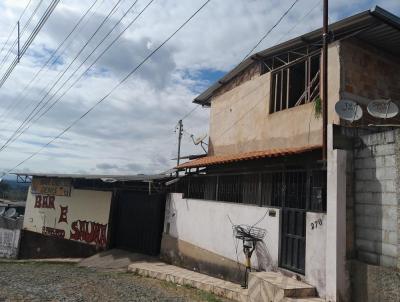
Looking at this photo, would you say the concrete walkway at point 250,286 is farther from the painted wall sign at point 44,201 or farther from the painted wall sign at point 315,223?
the painted wall sign at point 44,201

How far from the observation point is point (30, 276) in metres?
13.2

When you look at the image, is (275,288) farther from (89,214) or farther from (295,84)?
(89,214)

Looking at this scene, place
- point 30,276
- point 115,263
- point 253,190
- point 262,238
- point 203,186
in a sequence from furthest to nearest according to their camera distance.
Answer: point 115,263
point 203,186
point 30,276
point 253,190
point 262,238

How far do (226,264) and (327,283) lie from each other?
436cm

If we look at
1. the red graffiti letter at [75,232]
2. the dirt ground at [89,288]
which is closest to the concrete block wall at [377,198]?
the dirt ground at [89,288]

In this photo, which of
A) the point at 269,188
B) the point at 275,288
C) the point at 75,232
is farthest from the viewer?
the point at 75,232

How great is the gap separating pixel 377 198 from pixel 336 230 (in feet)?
3.36

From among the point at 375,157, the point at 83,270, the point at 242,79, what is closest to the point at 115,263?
the point at 83,270

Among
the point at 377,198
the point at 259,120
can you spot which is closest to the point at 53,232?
the point at 259,120

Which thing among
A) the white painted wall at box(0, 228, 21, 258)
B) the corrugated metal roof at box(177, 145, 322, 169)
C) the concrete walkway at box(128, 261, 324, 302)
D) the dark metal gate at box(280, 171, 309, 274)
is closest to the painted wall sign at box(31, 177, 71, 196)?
the white painted wall at box(0, 228, 21, 258)

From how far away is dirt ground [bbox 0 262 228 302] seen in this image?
32.9 ft

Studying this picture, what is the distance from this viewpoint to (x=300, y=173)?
10234 millimetres

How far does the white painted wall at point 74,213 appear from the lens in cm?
1920

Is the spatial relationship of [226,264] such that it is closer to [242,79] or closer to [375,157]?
[375,157]
